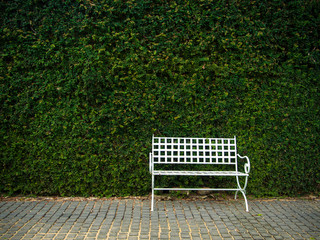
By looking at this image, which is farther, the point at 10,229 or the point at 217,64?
the point at 217,64

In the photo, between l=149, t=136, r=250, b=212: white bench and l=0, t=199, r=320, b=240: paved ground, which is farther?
l=149, t=136, r=250, b=212: white bench

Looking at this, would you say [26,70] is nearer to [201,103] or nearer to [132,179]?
[132,179]

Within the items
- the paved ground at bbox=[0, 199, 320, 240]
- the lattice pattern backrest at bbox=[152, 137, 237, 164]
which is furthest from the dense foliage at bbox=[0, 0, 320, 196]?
the paved ground at bbox=[0, 199, 320, 240]

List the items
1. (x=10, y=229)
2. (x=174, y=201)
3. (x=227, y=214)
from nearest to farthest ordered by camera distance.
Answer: (x=10, y=229) < (x=227, y=214) < (x=174, y=201)

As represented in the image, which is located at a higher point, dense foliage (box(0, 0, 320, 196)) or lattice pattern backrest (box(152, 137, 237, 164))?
dense foliage (box(0, 0, 320, 196))

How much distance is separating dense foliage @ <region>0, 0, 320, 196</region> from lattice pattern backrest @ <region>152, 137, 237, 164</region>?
17 cm

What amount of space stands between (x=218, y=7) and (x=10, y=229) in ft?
16.7

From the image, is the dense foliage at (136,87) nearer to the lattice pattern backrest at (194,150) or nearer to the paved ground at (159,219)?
the lattice pattern backrest at (194,150)

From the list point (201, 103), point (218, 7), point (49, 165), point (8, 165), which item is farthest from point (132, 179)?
point (218, 7)

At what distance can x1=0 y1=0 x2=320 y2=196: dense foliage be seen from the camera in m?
4.93

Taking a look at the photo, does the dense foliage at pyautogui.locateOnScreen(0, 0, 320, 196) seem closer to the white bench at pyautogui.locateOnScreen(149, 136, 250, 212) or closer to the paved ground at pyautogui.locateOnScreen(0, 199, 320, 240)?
the white bench at pyautogui.locateOnScreen(149, 136, 250, 212)

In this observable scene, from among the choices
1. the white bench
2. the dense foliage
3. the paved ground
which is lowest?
the paved ground

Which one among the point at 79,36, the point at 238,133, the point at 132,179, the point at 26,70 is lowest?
the point at 132,179

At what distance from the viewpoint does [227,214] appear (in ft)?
14.2
